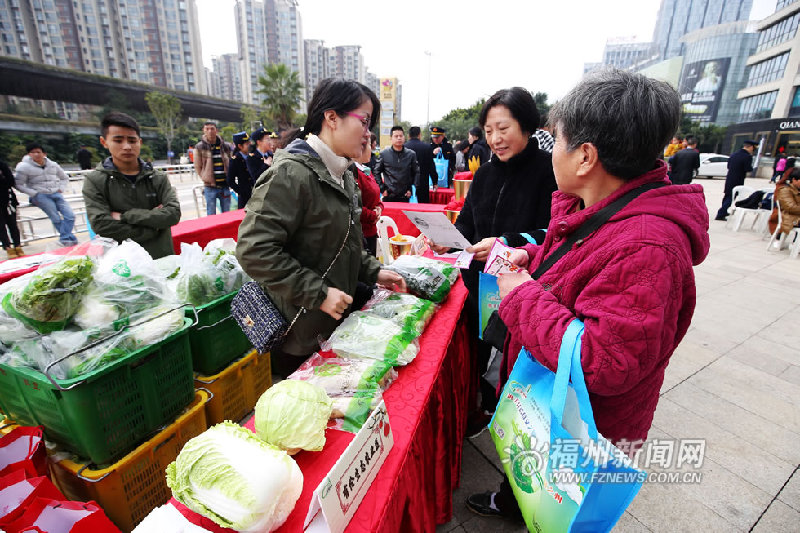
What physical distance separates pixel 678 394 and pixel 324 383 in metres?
2.93

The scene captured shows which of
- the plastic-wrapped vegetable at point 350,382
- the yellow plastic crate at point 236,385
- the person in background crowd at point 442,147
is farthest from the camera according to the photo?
the person in background crowd at point 442,147

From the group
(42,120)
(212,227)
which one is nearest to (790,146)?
(212,227)

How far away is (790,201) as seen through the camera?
620cm

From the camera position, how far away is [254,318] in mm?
1543

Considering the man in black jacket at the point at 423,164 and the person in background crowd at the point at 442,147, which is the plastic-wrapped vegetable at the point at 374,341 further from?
the person in background crowd at the point at 442,147

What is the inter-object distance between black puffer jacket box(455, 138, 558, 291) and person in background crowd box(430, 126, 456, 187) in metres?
6.84

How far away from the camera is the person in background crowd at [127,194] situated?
105 inches

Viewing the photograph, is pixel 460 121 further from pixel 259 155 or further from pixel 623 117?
pixel 623 117

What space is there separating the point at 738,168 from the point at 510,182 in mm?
10111

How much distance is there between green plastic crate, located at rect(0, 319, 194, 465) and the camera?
1.27 meters

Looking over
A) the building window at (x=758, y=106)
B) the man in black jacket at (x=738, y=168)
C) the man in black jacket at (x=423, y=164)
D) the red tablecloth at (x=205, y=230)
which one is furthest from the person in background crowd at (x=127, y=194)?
the building window at (x=758, y=106)

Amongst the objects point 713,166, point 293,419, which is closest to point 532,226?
point 293,419

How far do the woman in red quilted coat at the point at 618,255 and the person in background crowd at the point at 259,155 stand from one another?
19.9 ft

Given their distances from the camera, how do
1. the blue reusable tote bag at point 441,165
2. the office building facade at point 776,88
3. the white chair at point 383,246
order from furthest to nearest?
the office building facade at point 776,88
the blue reusable tote bag at point 441,165
the white chair at point 383,246
